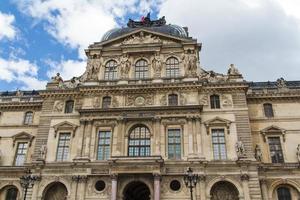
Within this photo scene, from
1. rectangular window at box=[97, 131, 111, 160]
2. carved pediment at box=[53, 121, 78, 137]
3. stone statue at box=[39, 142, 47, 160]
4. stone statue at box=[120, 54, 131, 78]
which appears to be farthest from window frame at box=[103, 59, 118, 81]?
stone statue at box=[39, 142, 47, 160]

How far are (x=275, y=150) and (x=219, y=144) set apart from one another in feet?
21.2

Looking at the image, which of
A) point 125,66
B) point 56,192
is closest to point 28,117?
point 56,192

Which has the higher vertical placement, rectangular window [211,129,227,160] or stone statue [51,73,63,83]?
stone statue [51,73,63,83]

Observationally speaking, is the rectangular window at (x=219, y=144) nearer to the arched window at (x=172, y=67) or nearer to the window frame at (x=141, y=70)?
the arched window at (x=172, y=67)

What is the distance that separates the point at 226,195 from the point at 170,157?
20.9 feet

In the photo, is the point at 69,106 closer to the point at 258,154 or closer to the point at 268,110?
the point at 258,154

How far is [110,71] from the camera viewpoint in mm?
37938

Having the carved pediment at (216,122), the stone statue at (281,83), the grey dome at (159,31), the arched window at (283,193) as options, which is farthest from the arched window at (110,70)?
the arched window at (283,193)

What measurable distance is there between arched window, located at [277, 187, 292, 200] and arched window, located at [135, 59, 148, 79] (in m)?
18.4

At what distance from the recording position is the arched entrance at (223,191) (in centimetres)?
3041

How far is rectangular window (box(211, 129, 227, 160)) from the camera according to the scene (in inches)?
1254

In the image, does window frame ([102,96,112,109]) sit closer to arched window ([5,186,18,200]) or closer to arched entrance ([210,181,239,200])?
arched window ([5,186,18,200])

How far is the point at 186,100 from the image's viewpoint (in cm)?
3425

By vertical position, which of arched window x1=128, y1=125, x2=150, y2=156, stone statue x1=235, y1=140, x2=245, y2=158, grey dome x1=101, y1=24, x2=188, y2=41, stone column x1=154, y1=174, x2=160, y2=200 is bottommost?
stone column x1=154, y1=174, x2=160, y2=200
